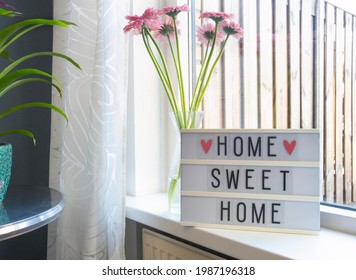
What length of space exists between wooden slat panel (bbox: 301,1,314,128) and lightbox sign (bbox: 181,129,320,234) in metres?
0.22

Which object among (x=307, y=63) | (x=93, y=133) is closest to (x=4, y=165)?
(x=93, y=133)

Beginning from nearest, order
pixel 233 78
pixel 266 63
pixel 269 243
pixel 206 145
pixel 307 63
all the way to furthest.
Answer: pixel 269 243
pixel 206 145
pixel 307 63
pixel 266 63
pixel 233 78

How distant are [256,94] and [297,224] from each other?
512 mm

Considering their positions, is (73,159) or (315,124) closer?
(315,124)

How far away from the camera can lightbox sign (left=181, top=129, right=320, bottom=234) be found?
819 mm

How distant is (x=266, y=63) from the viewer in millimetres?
1123

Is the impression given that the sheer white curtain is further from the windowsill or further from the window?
the window

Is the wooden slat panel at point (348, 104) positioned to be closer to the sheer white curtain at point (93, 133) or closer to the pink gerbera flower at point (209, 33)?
the pink gerbera flower at point (209, 33)

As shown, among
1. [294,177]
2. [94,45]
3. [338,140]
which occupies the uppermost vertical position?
[94,45]

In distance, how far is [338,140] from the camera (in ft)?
3.15

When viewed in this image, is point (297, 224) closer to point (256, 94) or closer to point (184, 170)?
point (184, 170)

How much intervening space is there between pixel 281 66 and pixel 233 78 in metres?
0.21

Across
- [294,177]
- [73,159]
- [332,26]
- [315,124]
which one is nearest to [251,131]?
[294,177]

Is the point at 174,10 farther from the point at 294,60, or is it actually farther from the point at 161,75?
the point at 294,60
